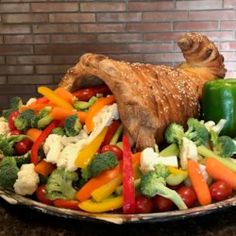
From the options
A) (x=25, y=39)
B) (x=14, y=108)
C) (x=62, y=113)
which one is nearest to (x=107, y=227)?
(x=62, y=113)

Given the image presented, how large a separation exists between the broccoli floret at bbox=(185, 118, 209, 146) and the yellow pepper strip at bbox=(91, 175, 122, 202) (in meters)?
0.30

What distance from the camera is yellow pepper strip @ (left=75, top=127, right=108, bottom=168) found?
1.20 metres

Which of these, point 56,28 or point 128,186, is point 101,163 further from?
point 56,28

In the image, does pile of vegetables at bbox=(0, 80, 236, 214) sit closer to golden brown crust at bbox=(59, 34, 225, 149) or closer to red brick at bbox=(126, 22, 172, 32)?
golden brown crust at bbox=(59, 34, 225, 149)

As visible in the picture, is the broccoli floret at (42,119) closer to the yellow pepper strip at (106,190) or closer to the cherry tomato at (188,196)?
the yellow pepper strip at (106,190)

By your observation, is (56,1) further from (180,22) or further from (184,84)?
(184,84)

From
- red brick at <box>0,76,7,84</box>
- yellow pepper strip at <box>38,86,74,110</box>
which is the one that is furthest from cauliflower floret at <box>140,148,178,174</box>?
red brick at <box>0,76,7,84</box>

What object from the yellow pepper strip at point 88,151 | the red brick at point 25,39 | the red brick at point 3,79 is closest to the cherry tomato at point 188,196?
the yellow pepper strip at point 88,151

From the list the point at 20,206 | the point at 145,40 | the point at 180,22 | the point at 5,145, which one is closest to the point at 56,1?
the point at 145,40

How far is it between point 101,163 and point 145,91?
0.30 m

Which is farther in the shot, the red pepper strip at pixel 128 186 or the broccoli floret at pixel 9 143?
the broccoli floret at pixel 9 143

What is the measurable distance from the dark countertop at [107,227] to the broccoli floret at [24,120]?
37 centimetres

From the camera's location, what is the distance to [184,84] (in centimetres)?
159

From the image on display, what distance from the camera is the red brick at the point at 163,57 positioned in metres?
3.33
